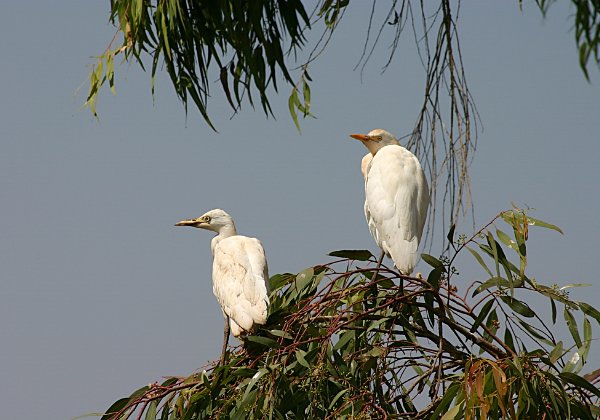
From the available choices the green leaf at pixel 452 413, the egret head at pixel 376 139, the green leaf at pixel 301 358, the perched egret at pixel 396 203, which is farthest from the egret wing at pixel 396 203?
the green leaf at pixel 452 413

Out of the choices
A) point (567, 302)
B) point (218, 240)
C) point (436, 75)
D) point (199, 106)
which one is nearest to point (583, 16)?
point (436, 75)

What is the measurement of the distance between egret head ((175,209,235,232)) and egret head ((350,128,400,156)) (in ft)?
2.04

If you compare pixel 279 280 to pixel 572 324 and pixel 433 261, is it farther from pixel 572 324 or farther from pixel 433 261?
pixel 572 324

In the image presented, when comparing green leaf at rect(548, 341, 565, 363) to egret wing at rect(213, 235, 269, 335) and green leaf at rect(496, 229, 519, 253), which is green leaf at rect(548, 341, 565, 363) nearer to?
green leaf at rect(496, 229, 519, 253)

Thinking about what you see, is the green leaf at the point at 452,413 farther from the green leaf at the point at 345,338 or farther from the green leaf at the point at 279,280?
the green leaf at the point at 279,280

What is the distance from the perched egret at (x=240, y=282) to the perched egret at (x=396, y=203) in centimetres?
39

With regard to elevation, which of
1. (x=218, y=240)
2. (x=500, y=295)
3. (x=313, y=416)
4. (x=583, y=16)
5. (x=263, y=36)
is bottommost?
(x=313, y=416)

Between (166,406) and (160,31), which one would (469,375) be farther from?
(160,31)

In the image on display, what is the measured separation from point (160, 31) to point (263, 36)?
0.27 meters

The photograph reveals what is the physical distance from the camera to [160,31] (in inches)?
113

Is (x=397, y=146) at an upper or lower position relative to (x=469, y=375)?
upper

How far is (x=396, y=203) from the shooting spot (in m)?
3.51

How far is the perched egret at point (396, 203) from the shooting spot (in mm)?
3416

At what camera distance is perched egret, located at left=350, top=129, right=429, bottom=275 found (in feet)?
11.2
